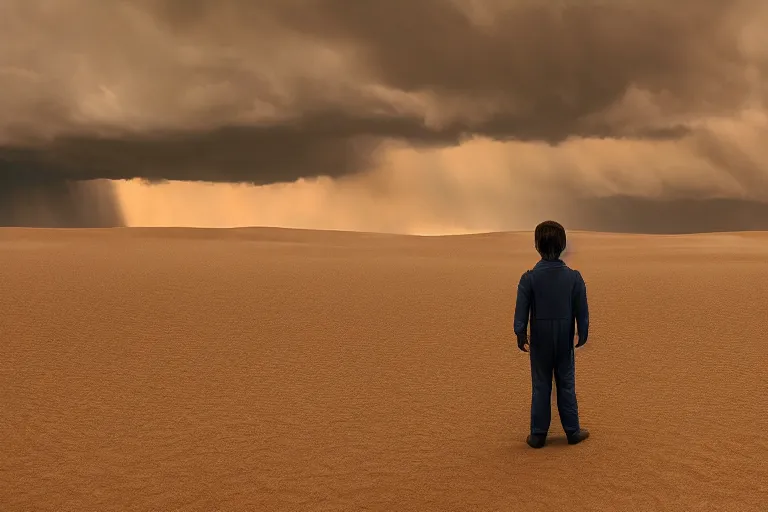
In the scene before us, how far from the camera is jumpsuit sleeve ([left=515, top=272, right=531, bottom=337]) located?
6.73m

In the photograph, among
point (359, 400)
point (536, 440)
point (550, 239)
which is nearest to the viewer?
point (550, 239)

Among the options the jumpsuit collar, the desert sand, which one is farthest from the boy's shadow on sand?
the jumpsuit collar

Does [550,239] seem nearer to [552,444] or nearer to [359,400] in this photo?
[552,444]

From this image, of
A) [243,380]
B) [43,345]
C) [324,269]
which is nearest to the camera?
[243,380]

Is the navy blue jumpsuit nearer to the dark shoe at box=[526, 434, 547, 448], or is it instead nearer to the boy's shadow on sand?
the dark shoe at box=[526, 434, 547, 448]

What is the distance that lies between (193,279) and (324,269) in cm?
470

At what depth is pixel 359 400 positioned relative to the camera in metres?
8.79

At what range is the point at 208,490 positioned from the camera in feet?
19.7

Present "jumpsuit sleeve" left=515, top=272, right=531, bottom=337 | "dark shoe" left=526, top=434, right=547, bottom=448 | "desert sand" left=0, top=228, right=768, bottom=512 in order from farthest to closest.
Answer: "dark shoe" left=526, top=434, right=547, bottom=448 → "jumpsuit sleeve" left=515, top=272, right=531, bottom=337 → "desert sand" left=0, top=228, right=768, bottom=512

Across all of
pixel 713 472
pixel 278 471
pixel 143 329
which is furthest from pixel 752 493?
pixel 143 329

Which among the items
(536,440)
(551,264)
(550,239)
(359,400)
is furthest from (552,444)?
(359,400)

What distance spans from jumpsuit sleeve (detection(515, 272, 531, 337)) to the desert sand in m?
1.21

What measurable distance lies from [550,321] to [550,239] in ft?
2.59

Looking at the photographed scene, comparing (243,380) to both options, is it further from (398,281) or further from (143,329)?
(398,281)
